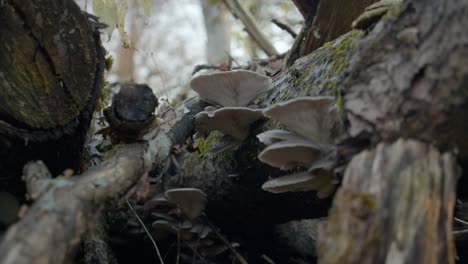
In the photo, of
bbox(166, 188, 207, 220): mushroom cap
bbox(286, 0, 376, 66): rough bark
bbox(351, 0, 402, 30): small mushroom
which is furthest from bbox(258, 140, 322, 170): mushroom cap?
bbox(286, 0, 376, 66): rough bark

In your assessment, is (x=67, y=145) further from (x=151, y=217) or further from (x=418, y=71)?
(x=418, y=71)

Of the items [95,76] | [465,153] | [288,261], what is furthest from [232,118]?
[288,261]

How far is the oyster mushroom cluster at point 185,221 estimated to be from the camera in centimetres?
255

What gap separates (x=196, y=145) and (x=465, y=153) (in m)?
1.64

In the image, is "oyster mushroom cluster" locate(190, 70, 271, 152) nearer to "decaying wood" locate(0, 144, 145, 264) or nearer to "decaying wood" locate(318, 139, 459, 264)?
"decaying wood" locate(0, 144, 145, 264)

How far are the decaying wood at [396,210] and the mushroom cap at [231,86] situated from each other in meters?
0.93

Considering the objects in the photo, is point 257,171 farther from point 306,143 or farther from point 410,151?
point 410,151

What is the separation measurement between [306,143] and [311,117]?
0.11 m

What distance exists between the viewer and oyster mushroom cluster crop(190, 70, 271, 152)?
2.20 meters

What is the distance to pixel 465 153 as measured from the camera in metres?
1.47

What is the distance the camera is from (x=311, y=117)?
1.77m

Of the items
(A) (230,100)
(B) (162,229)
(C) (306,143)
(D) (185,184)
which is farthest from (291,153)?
(B) (162,229)

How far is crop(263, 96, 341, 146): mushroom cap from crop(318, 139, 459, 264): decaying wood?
28cm

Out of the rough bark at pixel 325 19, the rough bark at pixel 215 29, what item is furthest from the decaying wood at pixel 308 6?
the rough bark at pixel 215 29
